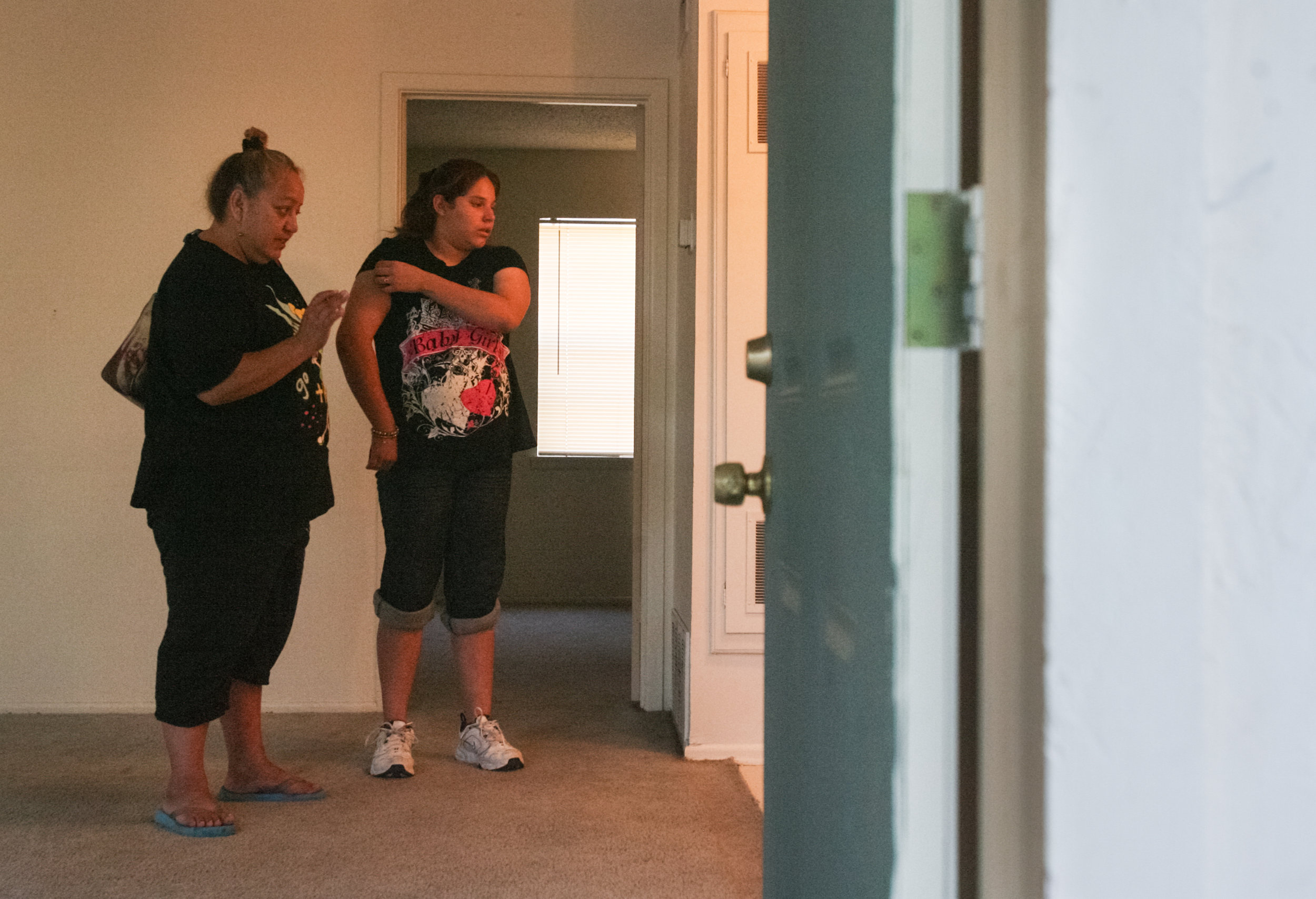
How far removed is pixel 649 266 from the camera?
3150 mm

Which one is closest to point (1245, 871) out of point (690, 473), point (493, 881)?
point (493, 881)

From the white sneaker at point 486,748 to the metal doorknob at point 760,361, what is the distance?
173 cm

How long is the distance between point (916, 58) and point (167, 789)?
203 centimetres

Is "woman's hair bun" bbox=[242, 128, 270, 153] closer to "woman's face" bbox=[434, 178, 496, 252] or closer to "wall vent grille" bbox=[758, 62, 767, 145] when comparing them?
"woman's face" bbox=[434, 178, 496, 252]

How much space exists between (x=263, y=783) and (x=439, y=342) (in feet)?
3.27

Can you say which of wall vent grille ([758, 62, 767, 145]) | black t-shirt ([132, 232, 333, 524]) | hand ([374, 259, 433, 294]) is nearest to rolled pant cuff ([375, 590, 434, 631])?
black t-shirt ([132, 232, 333, 524])

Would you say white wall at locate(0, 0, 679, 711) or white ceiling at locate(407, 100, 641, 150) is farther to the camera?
white ceiling at locate(407, 100, 641, 150)

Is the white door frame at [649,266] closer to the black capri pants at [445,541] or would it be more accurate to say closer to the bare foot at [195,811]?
the black capri pants at [445,541]

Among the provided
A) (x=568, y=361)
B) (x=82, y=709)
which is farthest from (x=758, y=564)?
(x=568, y=361)

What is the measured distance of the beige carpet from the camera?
5.94 feet

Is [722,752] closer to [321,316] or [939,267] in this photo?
[321,316]

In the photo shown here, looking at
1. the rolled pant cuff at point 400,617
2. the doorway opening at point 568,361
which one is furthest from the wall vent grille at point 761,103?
the doorway opening at point 568,361

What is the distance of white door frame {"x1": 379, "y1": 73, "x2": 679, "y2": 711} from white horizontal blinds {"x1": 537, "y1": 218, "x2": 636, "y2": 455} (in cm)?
258

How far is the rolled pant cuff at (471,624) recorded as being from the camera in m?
2.52
